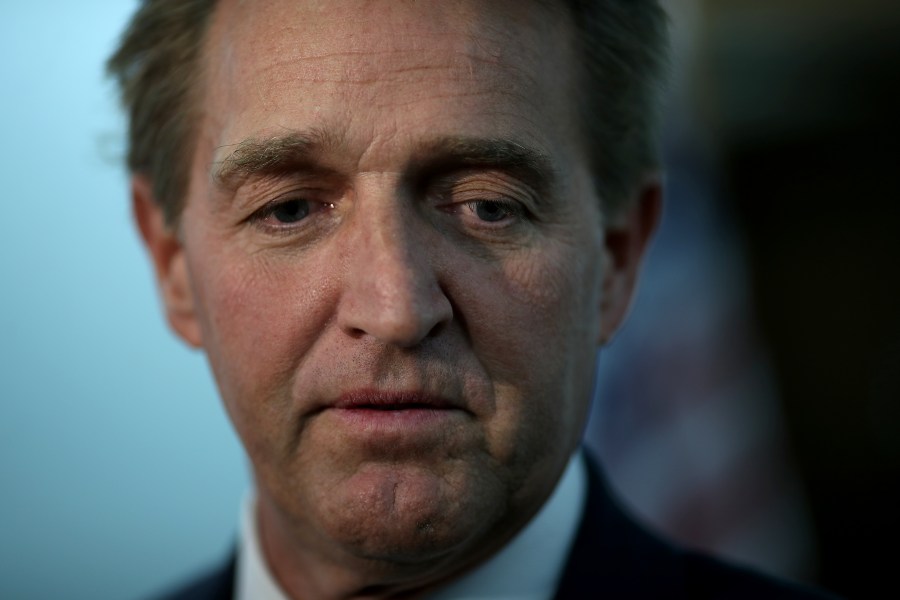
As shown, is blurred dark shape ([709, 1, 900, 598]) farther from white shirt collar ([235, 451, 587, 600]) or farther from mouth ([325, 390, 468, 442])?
mouth ([325, 390, 468, 442])

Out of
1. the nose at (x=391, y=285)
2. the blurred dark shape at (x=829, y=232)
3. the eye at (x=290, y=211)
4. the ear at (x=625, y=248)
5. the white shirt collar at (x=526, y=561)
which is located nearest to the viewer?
the nose at (x=391, y=285)

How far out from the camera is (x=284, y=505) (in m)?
1.98

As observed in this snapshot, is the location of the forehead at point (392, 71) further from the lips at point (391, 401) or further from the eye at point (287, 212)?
the lips at point (391, 401)

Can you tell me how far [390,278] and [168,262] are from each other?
86 cm

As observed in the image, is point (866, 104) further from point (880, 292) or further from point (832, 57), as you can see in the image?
point (880, 292)

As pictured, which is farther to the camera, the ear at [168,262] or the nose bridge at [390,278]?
the ear at [168,262]

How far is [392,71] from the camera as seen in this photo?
1862mm

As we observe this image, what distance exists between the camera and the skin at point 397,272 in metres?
1.82

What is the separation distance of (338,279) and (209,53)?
0.61 metres

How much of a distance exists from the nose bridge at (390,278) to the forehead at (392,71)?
0.13 m

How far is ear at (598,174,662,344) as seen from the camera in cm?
229

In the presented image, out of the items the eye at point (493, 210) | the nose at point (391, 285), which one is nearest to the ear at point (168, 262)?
the nose at point (391, 285)

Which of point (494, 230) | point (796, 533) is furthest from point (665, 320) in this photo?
point (494, 230)

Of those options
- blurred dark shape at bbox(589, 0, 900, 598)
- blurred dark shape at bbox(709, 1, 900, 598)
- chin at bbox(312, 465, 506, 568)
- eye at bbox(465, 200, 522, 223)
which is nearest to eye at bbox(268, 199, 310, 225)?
eye at bbox(465, 200, 522, 223)
